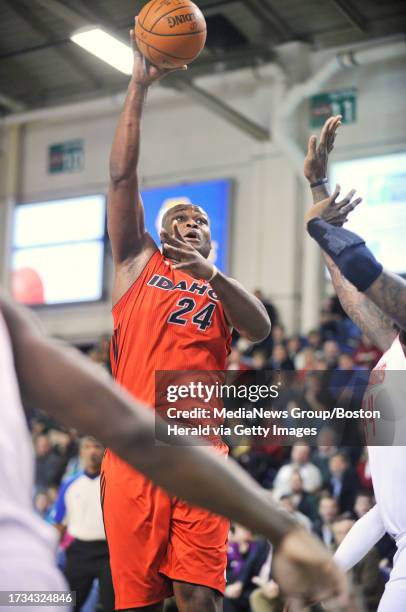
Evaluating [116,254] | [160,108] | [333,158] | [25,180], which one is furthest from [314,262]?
[116,254]

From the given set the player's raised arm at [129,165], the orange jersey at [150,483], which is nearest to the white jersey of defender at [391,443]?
the orange jersey at [150,483]

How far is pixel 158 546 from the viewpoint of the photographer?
163 inches

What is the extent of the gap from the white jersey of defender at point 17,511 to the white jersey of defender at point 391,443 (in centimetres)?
284

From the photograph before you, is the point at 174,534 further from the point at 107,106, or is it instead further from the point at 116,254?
the point at 107,106

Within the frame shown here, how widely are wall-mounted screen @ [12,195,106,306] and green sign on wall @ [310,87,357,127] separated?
4.35 m

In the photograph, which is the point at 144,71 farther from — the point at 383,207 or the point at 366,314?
the point at 383,207

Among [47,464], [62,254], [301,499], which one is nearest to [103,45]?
[301,499]

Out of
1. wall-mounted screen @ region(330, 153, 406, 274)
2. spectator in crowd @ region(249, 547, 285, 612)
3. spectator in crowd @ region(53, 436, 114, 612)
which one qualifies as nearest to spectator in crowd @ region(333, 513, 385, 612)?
spectator in crowd @ region(249, 547, 285, 612)

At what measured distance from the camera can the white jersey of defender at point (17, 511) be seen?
4.85 feet

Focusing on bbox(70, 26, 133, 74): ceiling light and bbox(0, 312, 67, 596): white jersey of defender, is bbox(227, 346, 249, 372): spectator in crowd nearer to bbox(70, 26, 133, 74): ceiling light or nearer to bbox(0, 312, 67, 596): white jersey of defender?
bbox(70, 26, 133, 74): ceiling light

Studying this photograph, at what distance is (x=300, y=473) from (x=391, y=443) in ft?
19.1

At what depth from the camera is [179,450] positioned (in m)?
1.54

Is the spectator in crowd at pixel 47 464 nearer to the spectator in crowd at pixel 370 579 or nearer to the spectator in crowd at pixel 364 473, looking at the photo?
the spectator in crowd at pixel 364 473

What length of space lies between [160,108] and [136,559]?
45.1 ft
